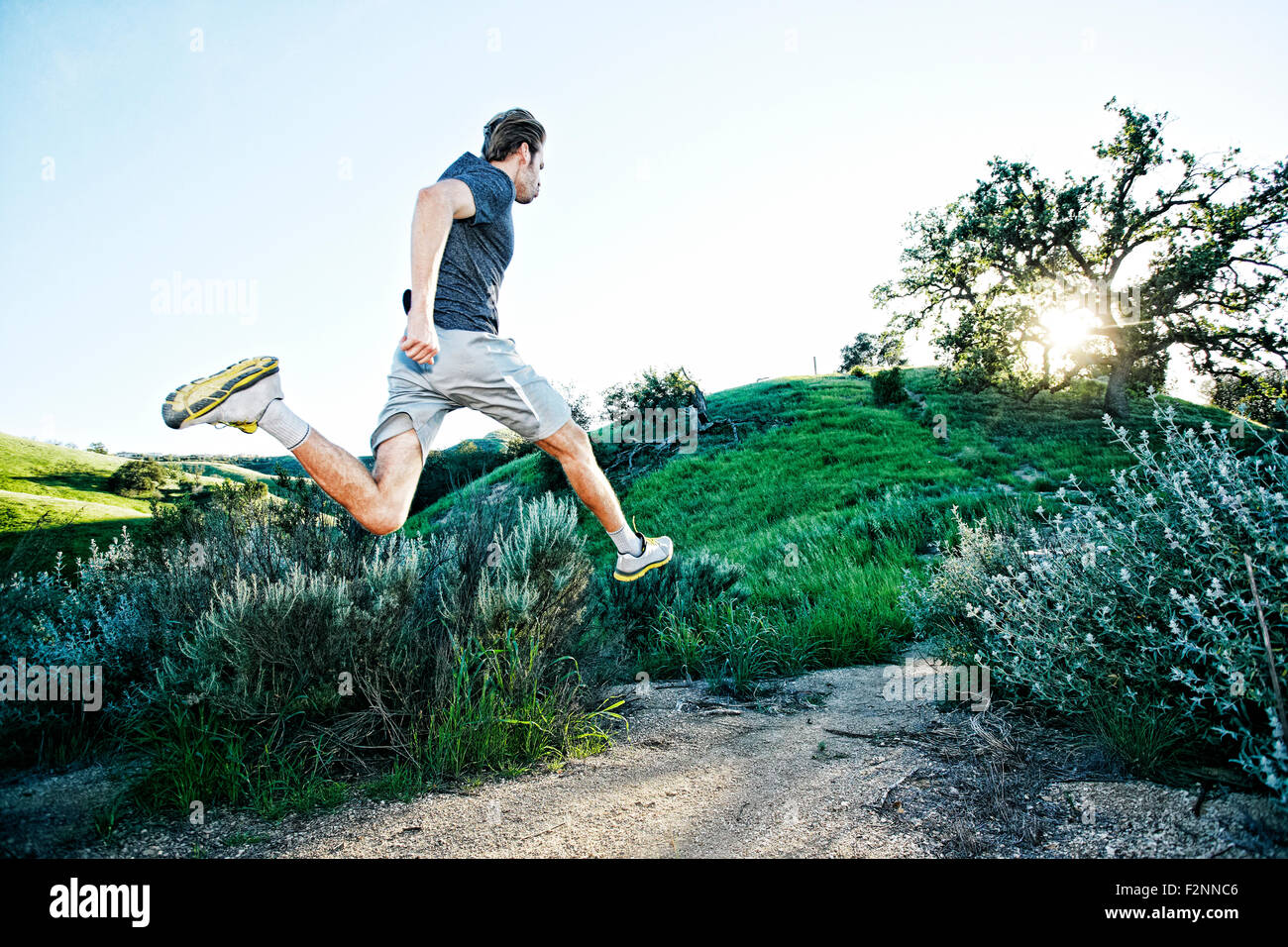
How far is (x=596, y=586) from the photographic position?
5285 millimetres

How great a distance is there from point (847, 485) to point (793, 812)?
1474 centimetres

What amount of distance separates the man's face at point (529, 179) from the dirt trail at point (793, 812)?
2.93m

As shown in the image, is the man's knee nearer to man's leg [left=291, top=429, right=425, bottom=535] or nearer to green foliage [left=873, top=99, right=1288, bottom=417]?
man's leg [left=291, top=429, right=425, bottom=535]

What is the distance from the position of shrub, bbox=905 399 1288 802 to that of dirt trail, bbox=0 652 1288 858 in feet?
0.73

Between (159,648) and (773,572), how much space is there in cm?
649

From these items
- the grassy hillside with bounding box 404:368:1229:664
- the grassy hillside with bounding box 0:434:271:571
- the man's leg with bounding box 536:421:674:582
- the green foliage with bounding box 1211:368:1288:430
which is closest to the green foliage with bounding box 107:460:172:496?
the grassy hillside with bounding box 0:434:271:571

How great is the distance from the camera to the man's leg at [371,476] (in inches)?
114

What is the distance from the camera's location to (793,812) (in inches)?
92.9

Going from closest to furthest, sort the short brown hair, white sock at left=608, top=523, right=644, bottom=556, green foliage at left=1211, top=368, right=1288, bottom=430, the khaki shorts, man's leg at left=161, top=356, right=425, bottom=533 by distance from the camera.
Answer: man's leg at left=161, top=356, right=425, bottom=533
the khaki shorts
the short brown hair
white sock at left=608, top=523, right=644, bottom=556
green foliage at left=1211, top=368, right=1288, bottom=430

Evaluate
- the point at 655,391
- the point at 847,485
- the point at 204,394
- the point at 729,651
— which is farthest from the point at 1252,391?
the point at 204,394

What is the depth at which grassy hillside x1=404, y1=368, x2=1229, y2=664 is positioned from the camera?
632 cm

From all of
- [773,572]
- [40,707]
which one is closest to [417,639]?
[40,707]
